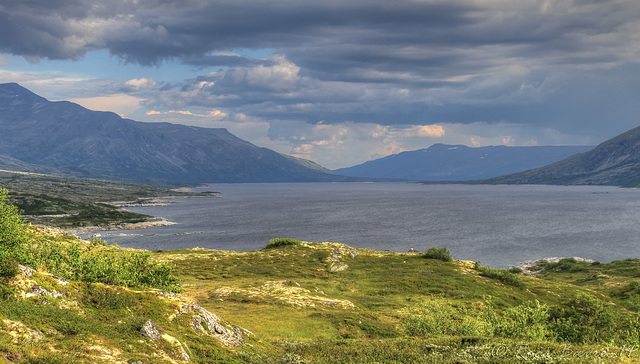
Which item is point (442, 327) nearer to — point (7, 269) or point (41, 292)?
point (41, 292)

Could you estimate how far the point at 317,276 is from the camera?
91375 mm

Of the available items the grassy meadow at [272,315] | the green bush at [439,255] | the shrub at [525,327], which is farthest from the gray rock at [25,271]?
the green bush at [439,255]

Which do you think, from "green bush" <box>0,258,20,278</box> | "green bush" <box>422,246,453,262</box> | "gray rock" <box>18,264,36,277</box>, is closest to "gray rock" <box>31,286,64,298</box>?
"gray rock" <box>18,264,36,277</box>

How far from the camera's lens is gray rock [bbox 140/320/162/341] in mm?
24520

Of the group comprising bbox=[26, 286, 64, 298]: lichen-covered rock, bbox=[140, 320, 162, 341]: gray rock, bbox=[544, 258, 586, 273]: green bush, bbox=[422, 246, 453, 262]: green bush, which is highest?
bbox=[26, 286, 64, 298]: lichen-covered rock

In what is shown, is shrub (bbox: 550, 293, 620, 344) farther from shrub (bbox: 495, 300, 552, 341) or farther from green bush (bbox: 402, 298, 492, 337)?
green bush (bbox: 402, 298, 492, 337)

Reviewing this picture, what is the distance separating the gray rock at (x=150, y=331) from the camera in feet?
80.4

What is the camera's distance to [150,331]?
24.7 meters

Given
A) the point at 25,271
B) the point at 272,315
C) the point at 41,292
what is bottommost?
the point at 272,315

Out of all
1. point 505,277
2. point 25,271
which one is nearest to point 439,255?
point 505,277

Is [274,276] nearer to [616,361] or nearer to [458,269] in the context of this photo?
[458,269]

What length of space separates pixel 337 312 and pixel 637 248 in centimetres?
17697

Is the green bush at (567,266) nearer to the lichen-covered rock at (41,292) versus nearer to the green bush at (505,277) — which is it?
the green bush at (505,277)

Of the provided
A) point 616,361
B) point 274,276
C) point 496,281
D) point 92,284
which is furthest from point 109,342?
point 496,281
